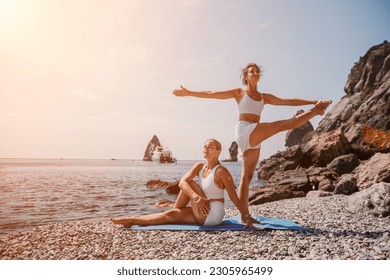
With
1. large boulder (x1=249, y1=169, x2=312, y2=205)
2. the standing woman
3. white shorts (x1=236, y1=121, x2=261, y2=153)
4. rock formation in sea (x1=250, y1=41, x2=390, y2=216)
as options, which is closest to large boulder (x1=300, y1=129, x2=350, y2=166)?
rock formation in sea (x1=250, y1=41, x2=390, y2=216)

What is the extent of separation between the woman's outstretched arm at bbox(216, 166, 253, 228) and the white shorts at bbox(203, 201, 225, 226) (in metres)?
0.25

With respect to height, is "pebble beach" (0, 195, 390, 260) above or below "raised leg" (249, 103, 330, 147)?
below

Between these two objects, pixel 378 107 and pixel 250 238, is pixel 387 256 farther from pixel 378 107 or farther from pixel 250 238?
pixel 378 107

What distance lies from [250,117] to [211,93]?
2.03ft

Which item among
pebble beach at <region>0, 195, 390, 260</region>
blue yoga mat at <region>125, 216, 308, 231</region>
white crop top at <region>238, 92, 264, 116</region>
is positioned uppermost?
white crop top at <region>238, 92, 264, 116</region>

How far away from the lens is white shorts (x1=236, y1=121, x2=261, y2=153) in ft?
14.5

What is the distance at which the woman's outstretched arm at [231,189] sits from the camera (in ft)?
13.2

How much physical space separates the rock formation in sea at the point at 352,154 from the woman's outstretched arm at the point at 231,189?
7.23ft

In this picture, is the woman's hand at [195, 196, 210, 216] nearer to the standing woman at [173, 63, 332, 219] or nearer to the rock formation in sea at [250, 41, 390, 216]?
the standing woman at [173, 63, 332, 219]

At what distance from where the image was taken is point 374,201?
5074 mm

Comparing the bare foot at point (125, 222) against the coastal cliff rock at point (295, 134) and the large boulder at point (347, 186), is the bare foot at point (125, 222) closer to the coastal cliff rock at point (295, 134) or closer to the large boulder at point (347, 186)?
the large boulder at point (347, 186)

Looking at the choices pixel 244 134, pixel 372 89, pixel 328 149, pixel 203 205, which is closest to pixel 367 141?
pixel 328 149
